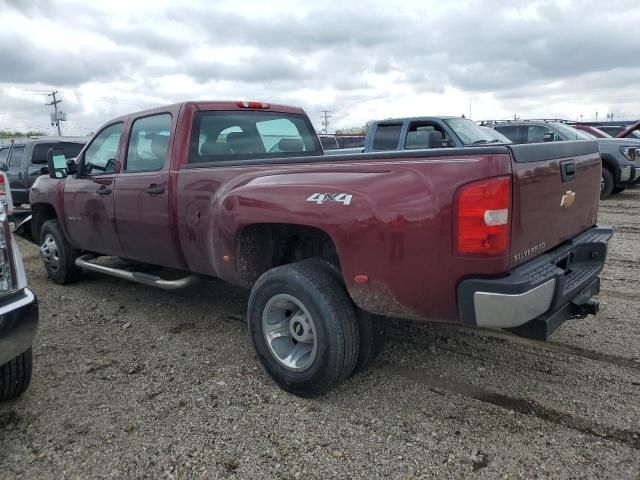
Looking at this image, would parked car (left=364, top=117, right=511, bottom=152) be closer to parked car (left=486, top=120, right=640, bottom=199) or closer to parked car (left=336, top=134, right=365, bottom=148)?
parked car (left=486, top=120, right=640, bottom=199)

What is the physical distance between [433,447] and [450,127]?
686 centimetres

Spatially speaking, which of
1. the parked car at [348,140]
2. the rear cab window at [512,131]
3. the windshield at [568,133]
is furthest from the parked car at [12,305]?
the parked car at [348,140]

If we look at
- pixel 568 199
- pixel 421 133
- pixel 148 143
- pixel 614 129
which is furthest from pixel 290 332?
pixel 614 129

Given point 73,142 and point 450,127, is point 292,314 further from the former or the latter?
point 73,142

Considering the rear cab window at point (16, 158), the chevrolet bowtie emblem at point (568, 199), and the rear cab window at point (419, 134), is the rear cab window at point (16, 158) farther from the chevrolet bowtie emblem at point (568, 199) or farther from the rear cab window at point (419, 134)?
the chevrolet bowtie emblem at point (568, 199)

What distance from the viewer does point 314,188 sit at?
2.87 m

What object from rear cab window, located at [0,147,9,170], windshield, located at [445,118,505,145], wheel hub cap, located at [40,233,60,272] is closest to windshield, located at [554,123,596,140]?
windshield, located at [445,118,505,145]

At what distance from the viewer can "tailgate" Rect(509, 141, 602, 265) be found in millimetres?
2473

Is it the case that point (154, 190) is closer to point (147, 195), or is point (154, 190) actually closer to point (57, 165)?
point (147, 195)

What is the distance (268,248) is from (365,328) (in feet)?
3.09

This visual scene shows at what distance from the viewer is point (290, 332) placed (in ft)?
10.6

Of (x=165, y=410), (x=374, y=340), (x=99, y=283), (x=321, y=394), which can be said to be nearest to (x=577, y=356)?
(x=374, y=340)

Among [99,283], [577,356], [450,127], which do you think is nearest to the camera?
[577,356]

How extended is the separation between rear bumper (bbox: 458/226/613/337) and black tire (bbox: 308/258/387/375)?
69 centimetres
